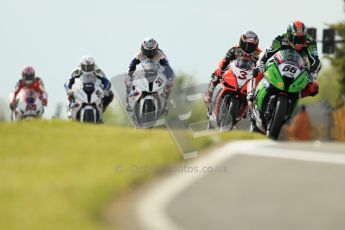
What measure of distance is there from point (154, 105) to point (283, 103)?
4.06 meters

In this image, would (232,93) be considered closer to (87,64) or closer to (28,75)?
(87,64)

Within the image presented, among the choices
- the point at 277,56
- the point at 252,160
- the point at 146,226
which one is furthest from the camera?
the point at 277,56

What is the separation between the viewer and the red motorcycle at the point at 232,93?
55.3 feet

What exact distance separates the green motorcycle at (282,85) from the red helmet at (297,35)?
12 cm

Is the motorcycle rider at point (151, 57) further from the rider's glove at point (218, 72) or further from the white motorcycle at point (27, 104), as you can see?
the white motorcycle at point (27, 104)

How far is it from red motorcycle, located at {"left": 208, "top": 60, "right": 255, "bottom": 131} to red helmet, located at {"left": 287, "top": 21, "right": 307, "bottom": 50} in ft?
9.23

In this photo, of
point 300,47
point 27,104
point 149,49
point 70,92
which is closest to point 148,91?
point 149,49

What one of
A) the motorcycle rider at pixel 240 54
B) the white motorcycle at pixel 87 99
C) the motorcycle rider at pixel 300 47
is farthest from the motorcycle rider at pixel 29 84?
the motorcycle rider at pixel 300 47

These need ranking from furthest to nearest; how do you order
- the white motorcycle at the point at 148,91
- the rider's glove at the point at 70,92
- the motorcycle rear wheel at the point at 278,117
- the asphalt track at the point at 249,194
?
the rider's glove at the point at 70,92 < the white motorcycle at the point at 148,91 < the motorcycle rear wheel at the point at 278,117 < the asphalt track at the point at 249,194

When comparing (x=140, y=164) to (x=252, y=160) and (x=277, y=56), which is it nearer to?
(x=252, y=160)

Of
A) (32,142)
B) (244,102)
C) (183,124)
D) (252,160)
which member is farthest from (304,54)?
(252,160)

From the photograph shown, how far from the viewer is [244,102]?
1716cm

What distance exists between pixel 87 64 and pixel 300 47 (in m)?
6.09

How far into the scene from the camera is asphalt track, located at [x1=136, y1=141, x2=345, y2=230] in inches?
223
